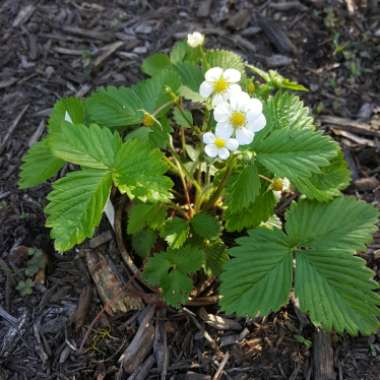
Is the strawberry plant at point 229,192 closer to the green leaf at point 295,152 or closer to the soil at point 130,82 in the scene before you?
the green leaf at point 295,152

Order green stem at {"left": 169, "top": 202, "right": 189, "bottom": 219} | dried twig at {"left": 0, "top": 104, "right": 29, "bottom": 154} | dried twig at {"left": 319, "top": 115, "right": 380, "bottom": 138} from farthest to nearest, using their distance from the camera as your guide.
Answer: dried twig at {"left": 319, "top": 115, "right": 380, "bottom": 138}, dried twig at {"left": 0, "top": 104, "right": 29, "bottom": 154}, green stem at {"left": 169, "top": 202, "right": 189, "bottom": 219}

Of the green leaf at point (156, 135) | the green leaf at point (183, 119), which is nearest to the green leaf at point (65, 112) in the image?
the green leaf at point (156, 135)

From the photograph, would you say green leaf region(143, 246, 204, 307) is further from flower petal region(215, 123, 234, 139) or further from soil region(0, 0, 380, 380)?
flower petal region(215, 123, 234, 139)

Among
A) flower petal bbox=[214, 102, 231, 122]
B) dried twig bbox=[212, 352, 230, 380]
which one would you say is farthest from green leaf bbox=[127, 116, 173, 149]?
dried twig bbox=[212, 352, 230, 380]

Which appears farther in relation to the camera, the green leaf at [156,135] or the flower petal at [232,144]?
the green leaf at [156,135]

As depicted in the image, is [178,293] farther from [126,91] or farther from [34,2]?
[34,2]

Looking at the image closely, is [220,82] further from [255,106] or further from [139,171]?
[139,171]
